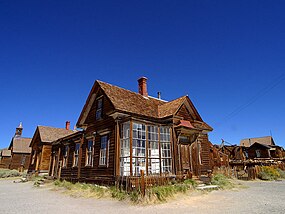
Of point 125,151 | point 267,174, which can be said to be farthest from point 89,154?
point 267,174

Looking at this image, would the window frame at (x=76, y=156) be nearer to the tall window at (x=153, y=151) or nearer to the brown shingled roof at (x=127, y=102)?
the brown shingled roof at (x=127, y=102)

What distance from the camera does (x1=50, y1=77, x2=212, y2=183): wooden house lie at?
1198 centimetres

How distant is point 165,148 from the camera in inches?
516

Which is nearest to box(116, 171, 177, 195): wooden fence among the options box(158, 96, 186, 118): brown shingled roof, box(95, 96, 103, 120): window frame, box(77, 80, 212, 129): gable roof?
box(77, 80, 212, 129): gable roof

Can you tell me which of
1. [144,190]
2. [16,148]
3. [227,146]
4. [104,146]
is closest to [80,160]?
[104,146]

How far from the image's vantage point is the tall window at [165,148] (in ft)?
41.6

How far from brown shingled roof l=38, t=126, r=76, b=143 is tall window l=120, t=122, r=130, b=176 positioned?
1826cm

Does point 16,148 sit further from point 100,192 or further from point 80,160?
point 100,192

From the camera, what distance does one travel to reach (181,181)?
11.6 m

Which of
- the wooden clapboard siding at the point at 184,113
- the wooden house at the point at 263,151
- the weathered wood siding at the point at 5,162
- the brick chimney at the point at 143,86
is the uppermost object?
the brick chimney at the point at 143,86

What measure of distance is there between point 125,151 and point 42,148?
1840 centimetres

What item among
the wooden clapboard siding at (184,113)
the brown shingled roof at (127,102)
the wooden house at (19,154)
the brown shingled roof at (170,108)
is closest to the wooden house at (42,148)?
the wooden house at (19,154)

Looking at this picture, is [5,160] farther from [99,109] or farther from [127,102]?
[127,102]

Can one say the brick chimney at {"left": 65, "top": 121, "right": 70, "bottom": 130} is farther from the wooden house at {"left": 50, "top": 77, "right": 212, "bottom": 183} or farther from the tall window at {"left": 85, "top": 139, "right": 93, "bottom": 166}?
the tall window at {"left": 85, "top": 139, "right": 93, "bottom": 166}
